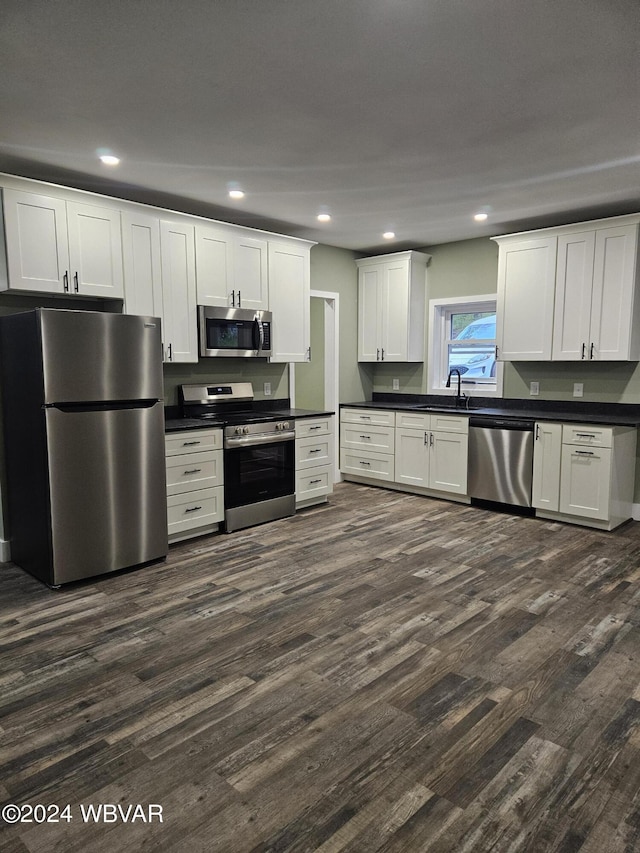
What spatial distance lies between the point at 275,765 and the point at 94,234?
3.37 metres

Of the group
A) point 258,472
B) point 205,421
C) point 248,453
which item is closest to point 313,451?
point 258,472

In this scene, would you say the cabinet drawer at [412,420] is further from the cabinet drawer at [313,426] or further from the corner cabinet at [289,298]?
the corner cabinet at [289,298]

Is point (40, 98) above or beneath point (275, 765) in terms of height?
above

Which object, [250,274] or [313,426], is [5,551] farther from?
[250,274]

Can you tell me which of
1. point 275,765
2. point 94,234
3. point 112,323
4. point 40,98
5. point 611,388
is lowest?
point 275,765

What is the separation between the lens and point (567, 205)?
450 cm

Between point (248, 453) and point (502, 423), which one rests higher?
point (502, 423)

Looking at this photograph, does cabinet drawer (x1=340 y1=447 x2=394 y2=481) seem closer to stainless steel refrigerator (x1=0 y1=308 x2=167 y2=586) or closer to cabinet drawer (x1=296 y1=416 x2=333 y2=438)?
cabinet drawer (x1=296 y1=416 x2=333 y2=438)

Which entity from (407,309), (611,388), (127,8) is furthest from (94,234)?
(611,388)

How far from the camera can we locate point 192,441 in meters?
4.16

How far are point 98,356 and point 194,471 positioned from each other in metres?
1.17

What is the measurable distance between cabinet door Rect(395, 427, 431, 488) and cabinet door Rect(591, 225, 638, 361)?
1.70m

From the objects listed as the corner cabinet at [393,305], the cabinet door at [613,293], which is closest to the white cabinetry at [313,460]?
A: the corner cabinet at [393,305]

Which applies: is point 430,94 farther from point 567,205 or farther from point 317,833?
point 317,833
